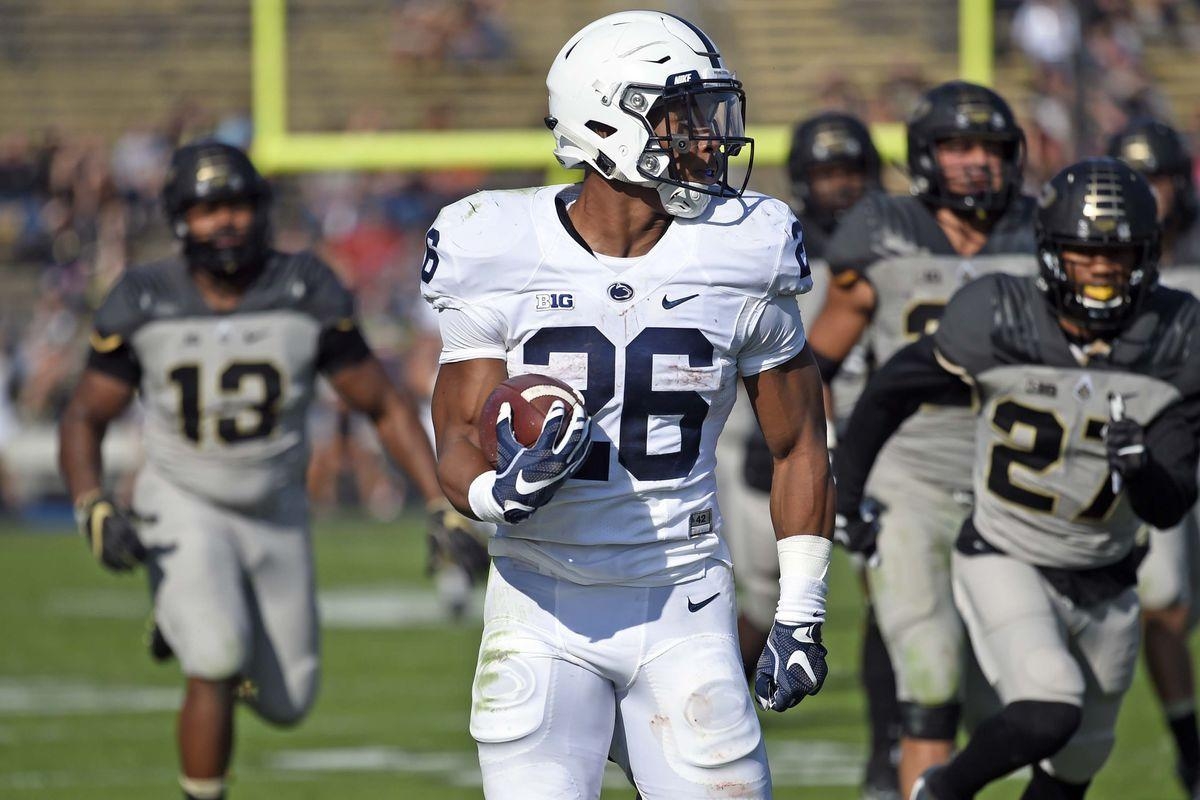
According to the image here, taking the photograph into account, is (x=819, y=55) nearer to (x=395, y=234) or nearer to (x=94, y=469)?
(x=94, y=469)

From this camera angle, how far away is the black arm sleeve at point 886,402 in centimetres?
439

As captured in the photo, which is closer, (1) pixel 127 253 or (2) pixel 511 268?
(2) pixel 511 268

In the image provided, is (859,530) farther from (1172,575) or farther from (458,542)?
(1172,575)

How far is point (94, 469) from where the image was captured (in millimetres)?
5340

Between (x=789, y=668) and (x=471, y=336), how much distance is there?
0.76 meters

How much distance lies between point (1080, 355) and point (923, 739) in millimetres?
1095

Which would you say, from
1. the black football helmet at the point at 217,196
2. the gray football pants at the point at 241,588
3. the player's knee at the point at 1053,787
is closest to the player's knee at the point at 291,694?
the gray football pants at the point at 241,588

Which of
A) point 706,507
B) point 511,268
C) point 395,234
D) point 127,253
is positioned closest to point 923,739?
point 706,507

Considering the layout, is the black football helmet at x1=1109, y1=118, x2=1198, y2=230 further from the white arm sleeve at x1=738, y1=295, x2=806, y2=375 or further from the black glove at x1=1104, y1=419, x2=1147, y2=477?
the white arm sleeve at x1=738, y1=295, x2=806, y2=375

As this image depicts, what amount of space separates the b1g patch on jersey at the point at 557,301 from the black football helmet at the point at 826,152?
3.10 meters

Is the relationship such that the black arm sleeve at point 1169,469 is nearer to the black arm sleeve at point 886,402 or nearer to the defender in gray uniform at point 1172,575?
the black arm sleeve at point 886,402

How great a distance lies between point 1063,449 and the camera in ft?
13.9

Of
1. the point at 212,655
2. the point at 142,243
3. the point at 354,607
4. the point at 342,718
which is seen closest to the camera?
the point at 212,655

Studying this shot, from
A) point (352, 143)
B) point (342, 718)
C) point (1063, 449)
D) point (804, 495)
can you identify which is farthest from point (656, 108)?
point (352, 143)
